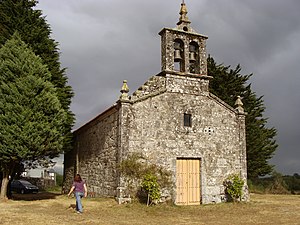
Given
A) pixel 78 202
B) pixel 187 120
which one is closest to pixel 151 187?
pixel 78 202

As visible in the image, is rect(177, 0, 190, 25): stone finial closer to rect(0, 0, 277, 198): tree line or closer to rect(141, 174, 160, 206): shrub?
rect(0, 0, 277, 198): tree line

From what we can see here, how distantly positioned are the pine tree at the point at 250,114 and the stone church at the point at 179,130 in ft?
31.3

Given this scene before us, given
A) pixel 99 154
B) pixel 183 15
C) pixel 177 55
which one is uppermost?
pixel 183 15

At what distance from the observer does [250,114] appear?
28172mm

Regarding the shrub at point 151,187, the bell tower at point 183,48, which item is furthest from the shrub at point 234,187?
the bell tower at point 183,48

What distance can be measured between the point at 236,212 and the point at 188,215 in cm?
216

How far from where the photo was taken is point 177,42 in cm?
1730

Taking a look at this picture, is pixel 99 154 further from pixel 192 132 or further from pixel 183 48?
pixel 183 48

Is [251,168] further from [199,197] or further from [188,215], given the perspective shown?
[188,215]

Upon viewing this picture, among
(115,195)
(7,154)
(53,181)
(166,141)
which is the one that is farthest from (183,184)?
(53,181)

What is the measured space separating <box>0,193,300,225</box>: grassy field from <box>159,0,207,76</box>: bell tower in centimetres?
656

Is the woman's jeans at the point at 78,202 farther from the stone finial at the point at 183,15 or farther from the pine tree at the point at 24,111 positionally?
the stone finial at the point at 183,15

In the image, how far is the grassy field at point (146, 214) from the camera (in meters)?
11.1

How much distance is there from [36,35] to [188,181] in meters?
10.6
